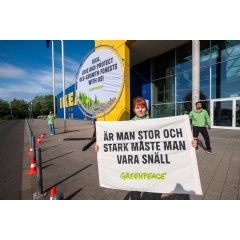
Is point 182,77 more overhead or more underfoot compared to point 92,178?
more overhead

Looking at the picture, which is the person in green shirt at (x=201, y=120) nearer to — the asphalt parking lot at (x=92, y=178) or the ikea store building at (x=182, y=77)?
the asphalt parking lot at (x=92, y=178)

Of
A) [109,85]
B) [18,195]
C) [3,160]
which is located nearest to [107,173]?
[18,195]

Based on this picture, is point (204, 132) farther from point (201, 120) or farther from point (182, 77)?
point (182, 77)

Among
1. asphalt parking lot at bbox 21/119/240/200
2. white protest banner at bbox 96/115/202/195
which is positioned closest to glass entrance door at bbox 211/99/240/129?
asphalt parking lot at bbox 21/119/240/200

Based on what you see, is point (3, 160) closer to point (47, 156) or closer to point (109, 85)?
point (47, 156)

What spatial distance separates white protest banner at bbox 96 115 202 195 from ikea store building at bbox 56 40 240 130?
5785 mm

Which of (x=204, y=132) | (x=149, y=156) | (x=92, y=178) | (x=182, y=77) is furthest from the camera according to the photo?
(x=182, y=77)

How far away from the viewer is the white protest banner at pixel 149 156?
1969 mm

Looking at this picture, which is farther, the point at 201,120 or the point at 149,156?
the point at 201,120

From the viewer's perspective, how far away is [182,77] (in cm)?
1340

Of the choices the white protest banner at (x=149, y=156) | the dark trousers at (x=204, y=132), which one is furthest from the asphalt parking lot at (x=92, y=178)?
the white protest banner at (x=149, y=156)

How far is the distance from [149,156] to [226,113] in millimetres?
11493

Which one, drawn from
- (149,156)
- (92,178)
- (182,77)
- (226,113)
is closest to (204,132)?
(149,156)

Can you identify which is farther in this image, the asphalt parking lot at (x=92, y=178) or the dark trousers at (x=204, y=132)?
the dark trousers at (x=204, y=132)
